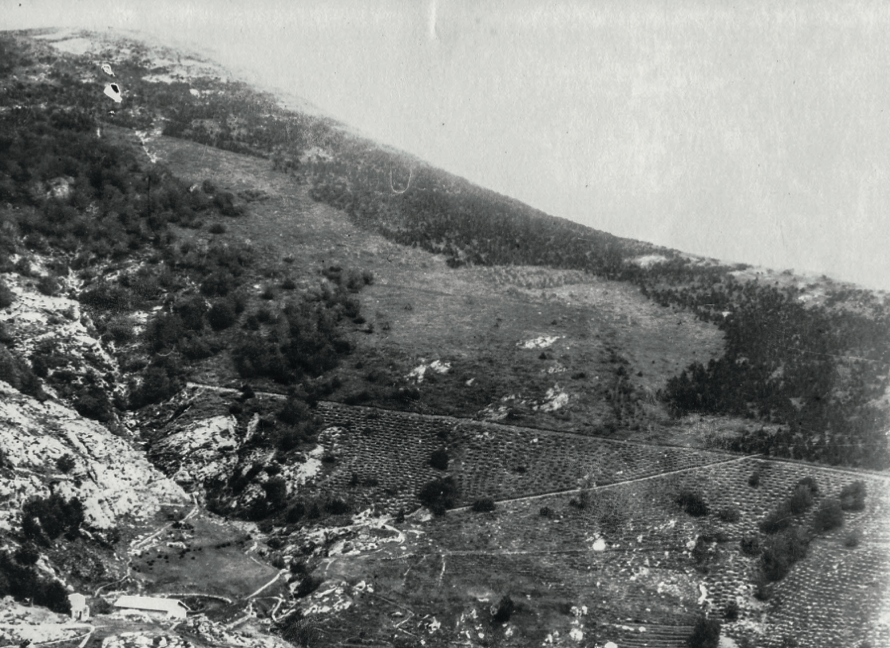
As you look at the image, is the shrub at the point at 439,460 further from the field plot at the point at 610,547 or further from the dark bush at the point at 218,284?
the dark bush at the point at 218,284

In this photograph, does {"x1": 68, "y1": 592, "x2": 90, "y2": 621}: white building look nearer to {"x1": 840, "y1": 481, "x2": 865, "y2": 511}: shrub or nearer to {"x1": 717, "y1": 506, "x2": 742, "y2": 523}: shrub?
{"x1": 717, "y1": 506, "x2": 742, "y2": 523}: shrub

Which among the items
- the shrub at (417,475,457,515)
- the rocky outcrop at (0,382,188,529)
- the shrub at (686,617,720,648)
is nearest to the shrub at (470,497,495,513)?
the shrub at (417,475,457,515)

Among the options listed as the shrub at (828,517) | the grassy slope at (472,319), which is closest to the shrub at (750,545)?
the shrub at (828,517)

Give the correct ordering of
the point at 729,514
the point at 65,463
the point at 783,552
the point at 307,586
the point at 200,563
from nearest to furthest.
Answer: the point at 783,552 → the point at 307,586 → the point at 200,563 → the point at 729,514 → the point at 65,463

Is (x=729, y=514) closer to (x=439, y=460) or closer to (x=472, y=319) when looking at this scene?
(x=439, y=460)

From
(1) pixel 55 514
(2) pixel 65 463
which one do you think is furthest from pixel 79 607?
(2) pixel 65 463

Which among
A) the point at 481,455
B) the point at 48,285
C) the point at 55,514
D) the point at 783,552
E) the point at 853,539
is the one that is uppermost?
the point at 48,285
